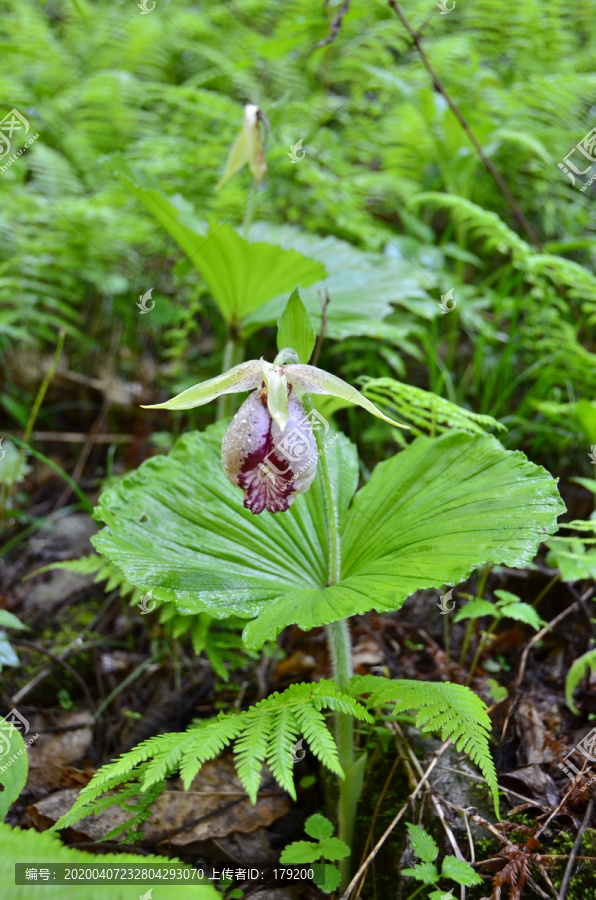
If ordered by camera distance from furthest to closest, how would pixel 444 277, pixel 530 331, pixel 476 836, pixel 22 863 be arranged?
pixel 444 277, pixel 530 331, pixel 476 836, pixel 22 863

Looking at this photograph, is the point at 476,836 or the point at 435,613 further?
the point at 435,613

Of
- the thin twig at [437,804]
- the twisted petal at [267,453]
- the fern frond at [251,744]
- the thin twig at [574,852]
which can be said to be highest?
the twisted petal at [267,453]

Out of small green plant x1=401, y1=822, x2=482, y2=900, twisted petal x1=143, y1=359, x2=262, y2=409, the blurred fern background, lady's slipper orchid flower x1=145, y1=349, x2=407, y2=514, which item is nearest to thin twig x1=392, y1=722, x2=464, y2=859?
small green plant x1=401, y1=822, x2=482, y2=900

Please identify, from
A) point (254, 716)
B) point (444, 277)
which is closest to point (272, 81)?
point (444, 277)

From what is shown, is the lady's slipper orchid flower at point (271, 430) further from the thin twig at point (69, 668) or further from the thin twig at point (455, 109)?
the thin twig at point (455, 109)

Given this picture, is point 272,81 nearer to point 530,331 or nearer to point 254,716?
point 530,331

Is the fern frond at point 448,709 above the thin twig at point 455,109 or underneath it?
underneath

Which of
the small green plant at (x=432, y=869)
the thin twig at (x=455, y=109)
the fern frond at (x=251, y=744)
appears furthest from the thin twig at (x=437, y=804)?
the thin twig at (x=455, y=109)

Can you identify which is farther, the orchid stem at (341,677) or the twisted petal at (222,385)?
the orchid stem at (341,677)
